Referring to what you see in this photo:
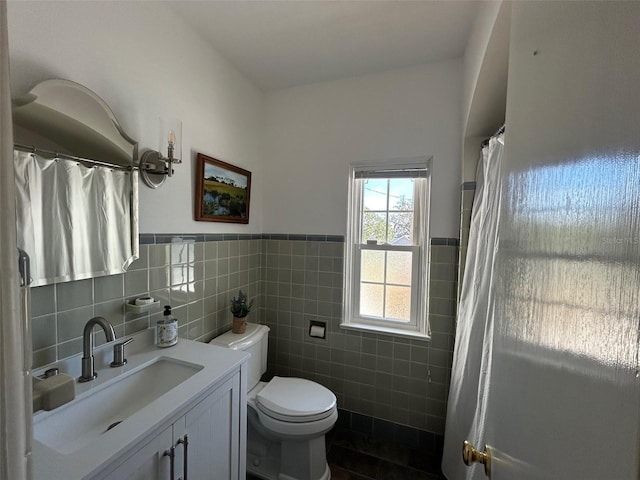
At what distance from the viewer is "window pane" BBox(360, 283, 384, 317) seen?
6.59 feet

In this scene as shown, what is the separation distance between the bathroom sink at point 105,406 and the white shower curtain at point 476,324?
127cm

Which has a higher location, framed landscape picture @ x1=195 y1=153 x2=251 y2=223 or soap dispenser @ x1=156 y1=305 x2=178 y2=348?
framed landscape picture @ x1=195 y1=153 x2=251 y2=223

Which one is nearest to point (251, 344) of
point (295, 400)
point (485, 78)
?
point (295, 400)

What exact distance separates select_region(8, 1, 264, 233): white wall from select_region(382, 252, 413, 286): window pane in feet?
3.57

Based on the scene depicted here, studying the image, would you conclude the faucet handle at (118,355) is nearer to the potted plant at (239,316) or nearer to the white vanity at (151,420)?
the white vanity at (151,420)

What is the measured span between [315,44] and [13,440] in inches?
75.9

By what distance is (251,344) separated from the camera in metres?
1.70

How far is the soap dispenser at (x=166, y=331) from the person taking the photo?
1310 mm

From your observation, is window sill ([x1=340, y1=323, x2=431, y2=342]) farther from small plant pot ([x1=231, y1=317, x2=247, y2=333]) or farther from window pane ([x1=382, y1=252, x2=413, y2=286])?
small plant pot ([x1=231, y1=317, x2=247, y2=333])

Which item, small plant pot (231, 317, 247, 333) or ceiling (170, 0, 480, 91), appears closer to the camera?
ceiling (170, 0, 480, 91)

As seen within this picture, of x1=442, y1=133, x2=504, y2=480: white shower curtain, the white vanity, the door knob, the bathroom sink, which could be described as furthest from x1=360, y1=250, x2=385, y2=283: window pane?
the door knob

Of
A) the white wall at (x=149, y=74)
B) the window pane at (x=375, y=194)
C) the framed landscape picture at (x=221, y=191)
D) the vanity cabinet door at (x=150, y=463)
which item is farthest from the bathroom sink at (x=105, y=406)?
the window pane at (x=375, y=194)

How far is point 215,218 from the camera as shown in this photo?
170cm

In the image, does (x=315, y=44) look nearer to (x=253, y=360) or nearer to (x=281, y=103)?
(x=281, y=103)
